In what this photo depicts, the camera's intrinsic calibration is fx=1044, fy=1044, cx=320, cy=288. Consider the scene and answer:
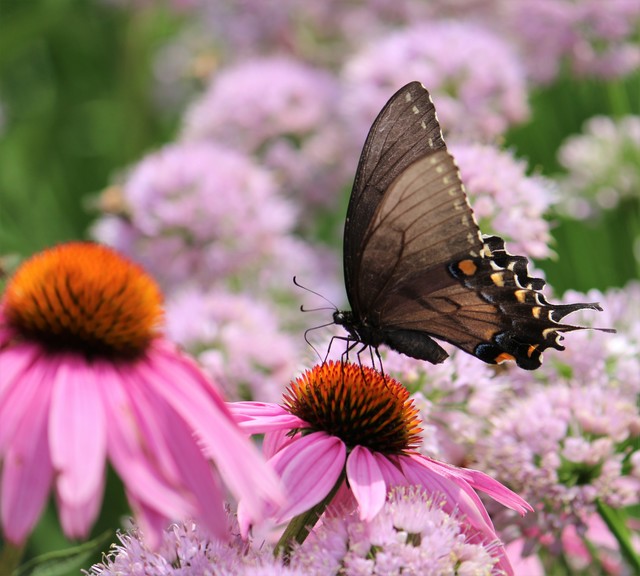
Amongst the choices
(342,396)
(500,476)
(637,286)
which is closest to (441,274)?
(500,476)

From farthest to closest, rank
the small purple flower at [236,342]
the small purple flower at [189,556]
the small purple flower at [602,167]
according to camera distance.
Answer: the small purple flower at [602,167]
the small purple flower at [236,342]
the small purple flower at [189,556]

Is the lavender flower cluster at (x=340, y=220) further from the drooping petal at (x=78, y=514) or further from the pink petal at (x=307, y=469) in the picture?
the drooping petal at (x=78, y=514)

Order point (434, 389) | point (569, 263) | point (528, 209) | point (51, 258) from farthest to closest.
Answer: point (569, 263)
point (528, 209)
point (434, 389)
point (51, 258)

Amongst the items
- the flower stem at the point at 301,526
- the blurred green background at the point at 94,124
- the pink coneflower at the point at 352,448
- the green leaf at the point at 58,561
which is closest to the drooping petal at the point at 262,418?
the pink coneflower at the point at 352,448

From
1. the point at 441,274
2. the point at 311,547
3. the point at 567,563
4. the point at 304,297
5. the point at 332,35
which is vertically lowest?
the point at 311,547

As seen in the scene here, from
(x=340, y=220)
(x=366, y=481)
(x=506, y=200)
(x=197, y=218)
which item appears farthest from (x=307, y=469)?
(x=340, y=220)

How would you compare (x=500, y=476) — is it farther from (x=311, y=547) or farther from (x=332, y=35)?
(x=332, y=35)

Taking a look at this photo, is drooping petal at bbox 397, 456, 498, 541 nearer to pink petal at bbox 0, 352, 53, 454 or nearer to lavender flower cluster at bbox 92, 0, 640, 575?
lavender flower cluster at bbox 92, 0, 640, 575

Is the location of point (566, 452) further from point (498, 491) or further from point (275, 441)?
point (275, 441)
